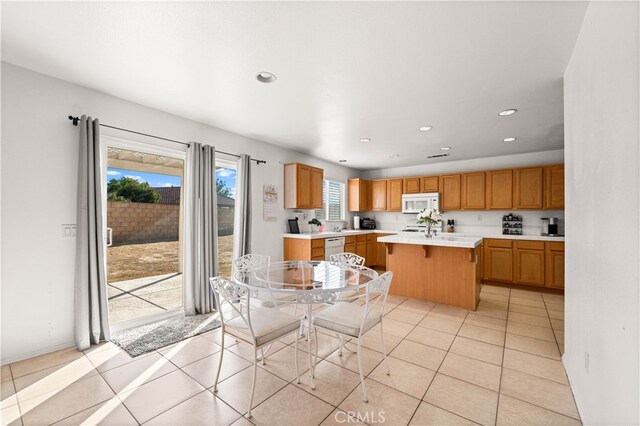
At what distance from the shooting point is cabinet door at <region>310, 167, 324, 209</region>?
208 inches

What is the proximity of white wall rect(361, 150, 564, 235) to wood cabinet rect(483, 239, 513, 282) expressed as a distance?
2.34 feet

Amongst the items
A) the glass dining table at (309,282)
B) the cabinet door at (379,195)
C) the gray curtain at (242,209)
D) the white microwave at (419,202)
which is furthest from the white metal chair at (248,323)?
the cabinet door at (379,195)

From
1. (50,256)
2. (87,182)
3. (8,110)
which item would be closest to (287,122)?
(87,182)

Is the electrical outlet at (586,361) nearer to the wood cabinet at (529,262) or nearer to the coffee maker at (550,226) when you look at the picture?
the wood cabinet at (529,262)

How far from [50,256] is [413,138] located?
15.8ft

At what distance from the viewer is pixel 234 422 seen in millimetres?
1718

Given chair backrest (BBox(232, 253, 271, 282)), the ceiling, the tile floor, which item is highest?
the ceiling

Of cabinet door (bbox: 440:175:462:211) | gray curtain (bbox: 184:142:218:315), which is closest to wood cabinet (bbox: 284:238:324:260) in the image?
gray curtain (bbox: 184:142:218:315)

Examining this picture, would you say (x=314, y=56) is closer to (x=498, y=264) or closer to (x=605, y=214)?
(x=605, y=214)

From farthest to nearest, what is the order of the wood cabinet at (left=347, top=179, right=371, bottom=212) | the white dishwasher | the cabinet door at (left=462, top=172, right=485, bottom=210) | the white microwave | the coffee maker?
the wood cabinet at (left=347, top=179, right=371, bottom=212) < the white microwave < the cabinet door at (left=462, top=172, right=485, bottom=210) < the white dishwasher < the coffee maker

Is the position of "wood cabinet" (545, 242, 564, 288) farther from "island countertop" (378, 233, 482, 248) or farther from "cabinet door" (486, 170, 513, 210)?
"island countertop" (378, 233, 482, 248)

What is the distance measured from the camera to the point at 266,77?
2.52 metres

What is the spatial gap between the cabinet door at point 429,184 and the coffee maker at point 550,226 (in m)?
2.05

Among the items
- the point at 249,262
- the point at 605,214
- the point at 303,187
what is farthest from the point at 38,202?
the point at 605,214
